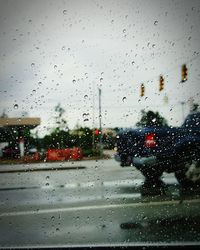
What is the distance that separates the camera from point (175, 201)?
277 inches

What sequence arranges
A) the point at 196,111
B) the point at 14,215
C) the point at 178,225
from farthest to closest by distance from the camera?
1. the point at 196,111
2. the point at 14,215
3. the point at 178,225

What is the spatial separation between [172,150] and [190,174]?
866 mm

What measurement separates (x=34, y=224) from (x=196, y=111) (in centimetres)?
590

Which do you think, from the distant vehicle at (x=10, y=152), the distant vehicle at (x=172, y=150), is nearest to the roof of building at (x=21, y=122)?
the distant vehicle at (x=10, y=152)

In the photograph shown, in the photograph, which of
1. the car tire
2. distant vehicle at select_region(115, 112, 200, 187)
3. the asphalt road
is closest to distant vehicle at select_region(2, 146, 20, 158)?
the asphalt road

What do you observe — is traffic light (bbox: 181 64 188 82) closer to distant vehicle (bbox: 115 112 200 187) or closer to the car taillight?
distant vehicle (bbox: 115 112 200 187)

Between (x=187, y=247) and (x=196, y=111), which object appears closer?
(x=187, y=247)

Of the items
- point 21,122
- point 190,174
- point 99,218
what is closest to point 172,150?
point 190,174

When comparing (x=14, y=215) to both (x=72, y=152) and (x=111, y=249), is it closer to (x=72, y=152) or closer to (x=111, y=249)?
(x=111, y=249)

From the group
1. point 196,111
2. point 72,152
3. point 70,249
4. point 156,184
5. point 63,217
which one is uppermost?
point 196,111

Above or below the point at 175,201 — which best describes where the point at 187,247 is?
above

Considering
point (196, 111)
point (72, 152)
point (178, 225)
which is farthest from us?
point (72, 152)

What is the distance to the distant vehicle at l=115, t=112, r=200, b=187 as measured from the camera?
8.74 meters

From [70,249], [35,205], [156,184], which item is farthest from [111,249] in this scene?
[156,184]
